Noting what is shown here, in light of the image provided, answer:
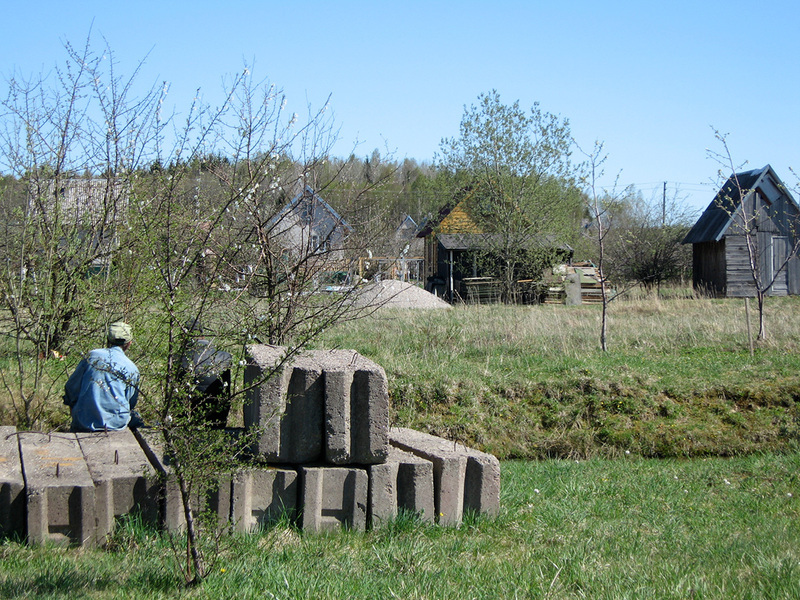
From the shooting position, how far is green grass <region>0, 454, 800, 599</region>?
12.7 ft

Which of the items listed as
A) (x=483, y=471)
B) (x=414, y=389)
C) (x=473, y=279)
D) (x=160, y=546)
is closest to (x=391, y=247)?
(x=414, y=389)

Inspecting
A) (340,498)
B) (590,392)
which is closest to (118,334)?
(340,498)

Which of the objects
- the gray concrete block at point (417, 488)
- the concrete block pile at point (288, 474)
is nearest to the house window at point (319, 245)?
the concrete block pile at point (288, 474)

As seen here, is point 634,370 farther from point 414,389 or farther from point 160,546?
point 160,546

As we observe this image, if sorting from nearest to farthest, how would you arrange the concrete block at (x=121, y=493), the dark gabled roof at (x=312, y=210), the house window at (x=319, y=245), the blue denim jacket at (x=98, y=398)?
1. the concrete block at (x=121, y=493)
2. the blue denim jacket at (x=98, y=398)
3. the house window at (x=319, y=245)
4. the dark gabled roof at (x=312, y=210)

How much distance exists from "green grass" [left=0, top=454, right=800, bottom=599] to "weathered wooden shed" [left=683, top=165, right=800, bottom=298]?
23.7m

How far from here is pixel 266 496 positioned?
16.4 feet

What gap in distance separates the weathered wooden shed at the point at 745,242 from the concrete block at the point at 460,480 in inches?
981

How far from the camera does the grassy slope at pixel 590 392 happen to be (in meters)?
9.36

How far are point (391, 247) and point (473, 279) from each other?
1824 cm

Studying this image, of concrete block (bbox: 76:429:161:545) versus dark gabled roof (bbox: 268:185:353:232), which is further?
dark gabled roof (bbox: 268:185:353:232)

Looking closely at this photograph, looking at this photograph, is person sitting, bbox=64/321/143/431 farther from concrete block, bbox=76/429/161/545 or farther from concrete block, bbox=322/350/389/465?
concrete block, bbox=322/350/389/465

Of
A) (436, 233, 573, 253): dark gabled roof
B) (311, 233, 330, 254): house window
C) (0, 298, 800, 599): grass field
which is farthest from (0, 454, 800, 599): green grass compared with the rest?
(436, 233, 573, 253): dark gabled roof

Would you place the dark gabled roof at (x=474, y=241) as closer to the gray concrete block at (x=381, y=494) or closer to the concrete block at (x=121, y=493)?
the gray concrete block at (x=381, y=494)
